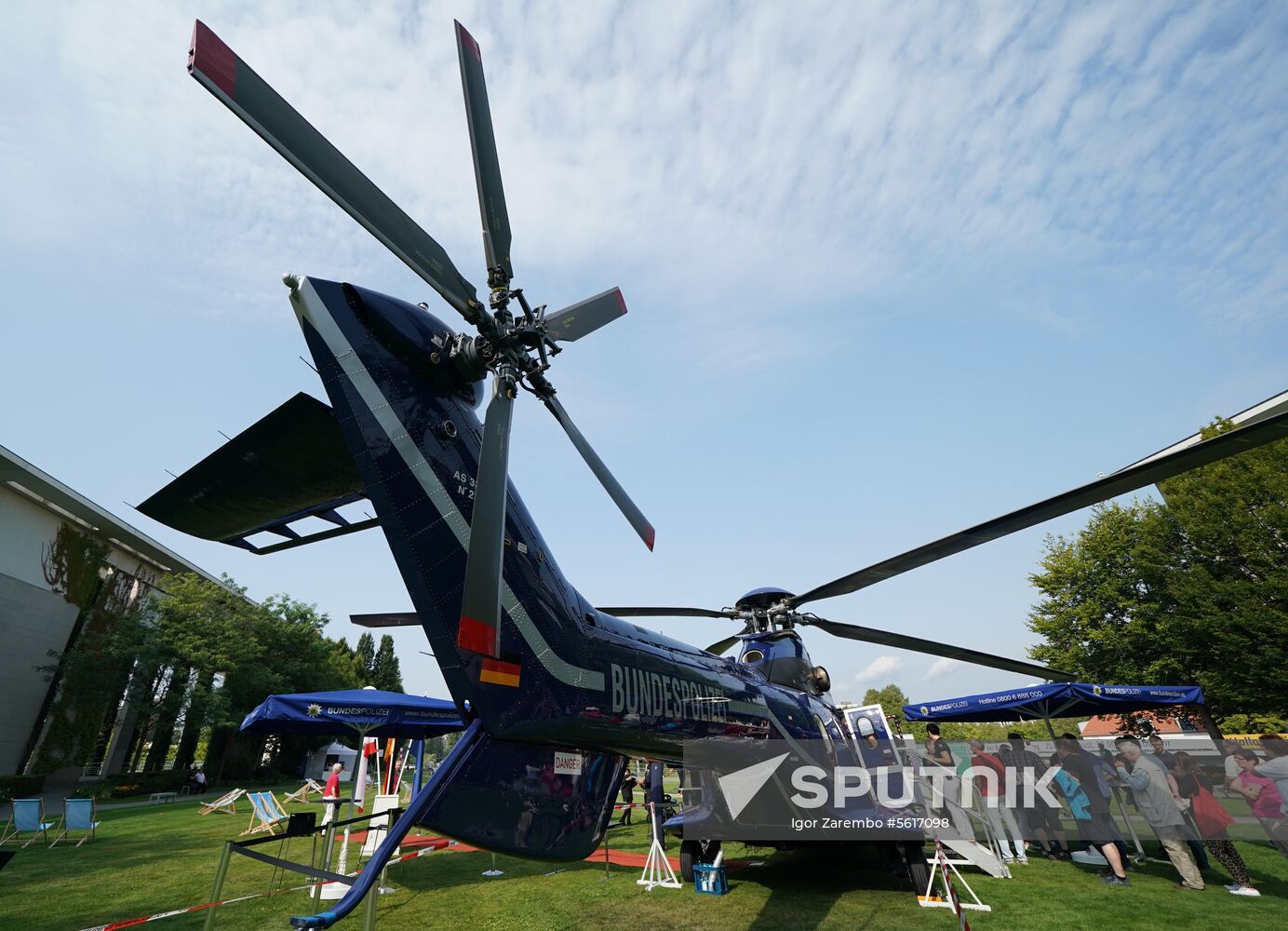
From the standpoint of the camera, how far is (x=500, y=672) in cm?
456

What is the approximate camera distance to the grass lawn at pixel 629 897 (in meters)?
7.17

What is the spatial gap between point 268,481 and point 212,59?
302 centimetres

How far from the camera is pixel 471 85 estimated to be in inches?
173

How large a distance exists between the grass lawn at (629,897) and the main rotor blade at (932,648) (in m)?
2.91

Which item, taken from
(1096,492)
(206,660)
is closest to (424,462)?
(1096,492)

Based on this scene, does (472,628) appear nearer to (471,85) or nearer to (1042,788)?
(471,85)

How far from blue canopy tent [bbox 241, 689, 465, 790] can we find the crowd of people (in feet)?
32.2

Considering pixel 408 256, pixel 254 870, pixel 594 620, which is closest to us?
pixel 408 256

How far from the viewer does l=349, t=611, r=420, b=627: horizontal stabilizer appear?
779 cm

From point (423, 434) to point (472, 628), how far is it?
162 centimetres

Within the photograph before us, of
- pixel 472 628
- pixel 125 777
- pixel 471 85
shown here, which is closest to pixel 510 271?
pixel 471 85

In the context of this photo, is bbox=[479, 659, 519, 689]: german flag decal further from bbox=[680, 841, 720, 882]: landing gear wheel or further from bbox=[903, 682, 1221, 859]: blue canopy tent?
bbox=[903, 682, 1221, 859]: blue canopy tent

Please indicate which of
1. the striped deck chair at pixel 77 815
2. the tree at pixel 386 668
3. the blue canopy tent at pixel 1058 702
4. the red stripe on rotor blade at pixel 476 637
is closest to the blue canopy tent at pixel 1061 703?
the blue canopy tent at pixel 1058 702

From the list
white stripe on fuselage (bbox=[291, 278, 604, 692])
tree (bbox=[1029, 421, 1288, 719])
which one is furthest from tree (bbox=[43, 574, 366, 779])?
tree (bbox=[1029, 421, 1288, 719])
